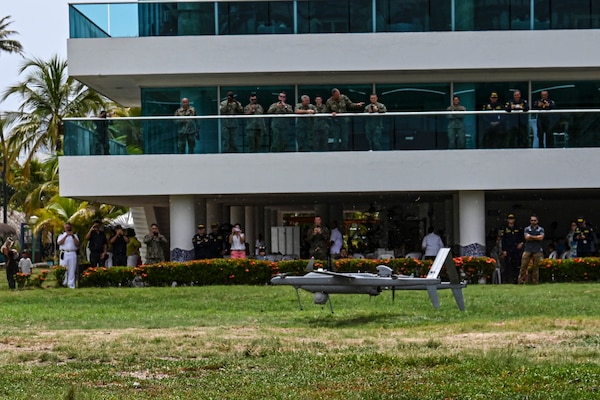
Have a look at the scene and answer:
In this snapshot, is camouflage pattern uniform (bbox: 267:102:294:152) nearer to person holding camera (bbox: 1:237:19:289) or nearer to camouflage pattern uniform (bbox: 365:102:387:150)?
camouflage pattern uniform (bbox: 365:102:387:150)

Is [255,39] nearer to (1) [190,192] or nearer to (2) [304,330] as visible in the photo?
(1) [190,192]

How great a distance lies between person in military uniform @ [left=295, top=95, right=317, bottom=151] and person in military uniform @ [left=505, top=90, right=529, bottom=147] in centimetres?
518

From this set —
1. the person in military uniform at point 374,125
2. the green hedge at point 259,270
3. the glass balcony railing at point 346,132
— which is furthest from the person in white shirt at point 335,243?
the person in military uniform at point 374,125

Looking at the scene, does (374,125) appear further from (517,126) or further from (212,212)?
(212,212)

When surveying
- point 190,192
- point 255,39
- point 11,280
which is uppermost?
point 255,39

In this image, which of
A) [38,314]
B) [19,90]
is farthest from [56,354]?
[19,90]

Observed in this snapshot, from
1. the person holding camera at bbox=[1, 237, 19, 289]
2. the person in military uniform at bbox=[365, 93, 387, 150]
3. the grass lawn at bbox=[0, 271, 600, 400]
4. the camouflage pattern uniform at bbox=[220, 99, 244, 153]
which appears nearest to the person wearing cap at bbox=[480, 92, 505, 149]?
the person in military uniform at bbox=[365, 93, 387, 150]

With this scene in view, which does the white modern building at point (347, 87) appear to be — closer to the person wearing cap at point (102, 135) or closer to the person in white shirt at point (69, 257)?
the person wearing cap at point (102, 135)

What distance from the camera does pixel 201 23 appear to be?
3284 centimetres

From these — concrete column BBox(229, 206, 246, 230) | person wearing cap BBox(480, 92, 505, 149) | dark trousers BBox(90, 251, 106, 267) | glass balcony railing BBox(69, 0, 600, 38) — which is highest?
glass balcony railing BBox(69, 0, 600, 38)

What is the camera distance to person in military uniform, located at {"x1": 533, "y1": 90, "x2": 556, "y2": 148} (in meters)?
31.1

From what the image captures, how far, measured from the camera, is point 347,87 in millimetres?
33406

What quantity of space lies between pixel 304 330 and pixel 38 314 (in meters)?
6.33

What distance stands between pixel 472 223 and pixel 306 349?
18962mm
